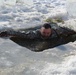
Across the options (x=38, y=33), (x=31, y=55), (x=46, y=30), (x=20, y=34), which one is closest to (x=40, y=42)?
(x=38, y=33)

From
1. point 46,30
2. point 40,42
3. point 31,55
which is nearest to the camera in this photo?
point 31,55

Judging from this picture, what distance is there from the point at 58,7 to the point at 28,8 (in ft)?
3.91

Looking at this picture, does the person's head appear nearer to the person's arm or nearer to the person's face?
the person's face

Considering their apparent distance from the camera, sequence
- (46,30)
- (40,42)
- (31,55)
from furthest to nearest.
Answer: (40,42) → (46,30) → (31,55)

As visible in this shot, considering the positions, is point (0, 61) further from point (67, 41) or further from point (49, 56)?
point (67, 41)

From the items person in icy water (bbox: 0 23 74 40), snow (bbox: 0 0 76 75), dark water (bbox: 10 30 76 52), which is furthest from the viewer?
person in icy water (bbox: 0 23 74 40)

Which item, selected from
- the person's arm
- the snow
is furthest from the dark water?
the snow

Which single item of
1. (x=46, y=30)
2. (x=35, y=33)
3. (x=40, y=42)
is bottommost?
(x=40, y=42)

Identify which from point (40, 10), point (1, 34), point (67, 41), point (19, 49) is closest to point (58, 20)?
point (40, 10)

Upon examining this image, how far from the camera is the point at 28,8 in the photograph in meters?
9.50

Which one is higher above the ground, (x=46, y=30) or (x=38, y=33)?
(x=46, y=30)

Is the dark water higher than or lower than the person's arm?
lower

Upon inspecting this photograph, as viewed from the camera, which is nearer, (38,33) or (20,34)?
(20,34)

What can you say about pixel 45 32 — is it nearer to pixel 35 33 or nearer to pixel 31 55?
pixel 35 33
